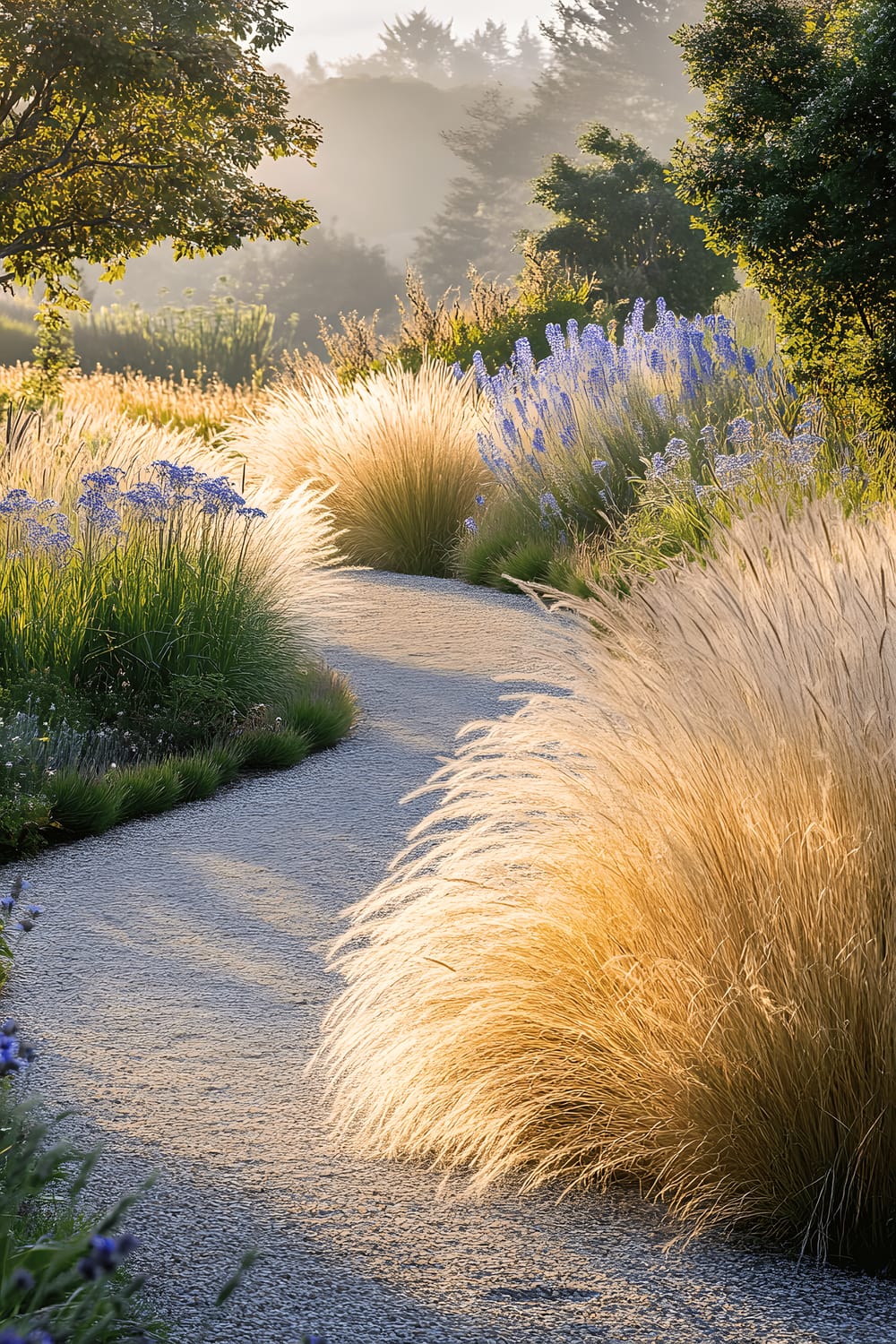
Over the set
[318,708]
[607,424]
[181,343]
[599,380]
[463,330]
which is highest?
[181,343]

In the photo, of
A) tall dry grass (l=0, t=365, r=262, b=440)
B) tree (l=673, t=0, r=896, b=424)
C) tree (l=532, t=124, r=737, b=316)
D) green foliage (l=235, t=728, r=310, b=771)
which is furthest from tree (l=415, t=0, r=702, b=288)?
green foliage (l=235, t=728, r=310, b=771)

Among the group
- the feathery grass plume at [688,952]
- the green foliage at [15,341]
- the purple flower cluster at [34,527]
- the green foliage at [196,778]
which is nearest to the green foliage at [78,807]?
the green foliage at [196,778]

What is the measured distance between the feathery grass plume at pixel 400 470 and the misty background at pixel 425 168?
18073 millimetres

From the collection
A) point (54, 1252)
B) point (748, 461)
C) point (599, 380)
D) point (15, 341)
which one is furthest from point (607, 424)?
point (15, 341)

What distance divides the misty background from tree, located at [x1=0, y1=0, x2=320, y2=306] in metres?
16.8

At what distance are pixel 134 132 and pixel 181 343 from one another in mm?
21122

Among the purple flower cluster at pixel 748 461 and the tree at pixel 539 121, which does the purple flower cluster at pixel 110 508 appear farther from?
the tree at pixel 539 121

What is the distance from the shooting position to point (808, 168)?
26.9 ft

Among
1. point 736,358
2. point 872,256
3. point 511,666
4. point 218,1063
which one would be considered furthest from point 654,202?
point 218,1063

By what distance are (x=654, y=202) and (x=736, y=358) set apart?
606 inches

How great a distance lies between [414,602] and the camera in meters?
9.13

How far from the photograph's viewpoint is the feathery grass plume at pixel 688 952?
2.33 m

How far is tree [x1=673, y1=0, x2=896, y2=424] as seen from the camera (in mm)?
7844

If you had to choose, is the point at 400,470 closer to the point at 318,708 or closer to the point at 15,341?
the point at 318,708
